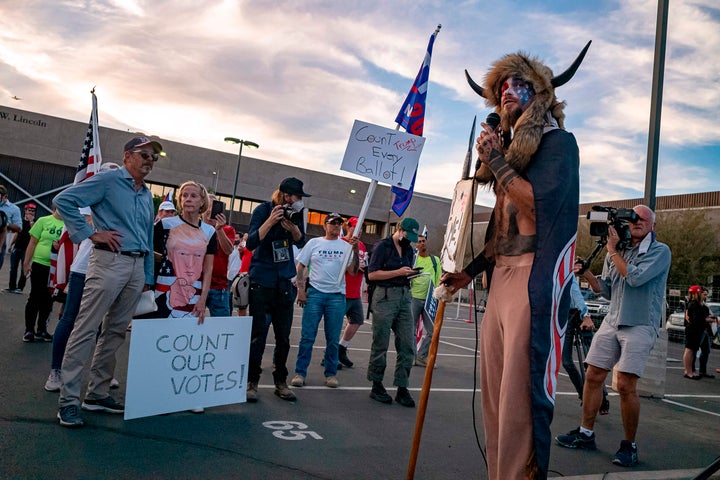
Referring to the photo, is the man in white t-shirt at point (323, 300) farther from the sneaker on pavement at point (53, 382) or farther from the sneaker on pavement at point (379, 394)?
the sneaker on pavement at point (53, 382)

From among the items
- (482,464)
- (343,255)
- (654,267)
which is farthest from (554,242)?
(343,255)

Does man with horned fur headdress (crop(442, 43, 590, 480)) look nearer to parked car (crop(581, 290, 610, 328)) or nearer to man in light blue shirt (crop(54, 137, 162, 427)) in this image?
man in light blue shirt (crop(54, 137, 162, 427))

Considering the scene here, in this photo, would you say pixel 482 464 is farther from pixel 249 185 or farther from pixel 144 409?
pixel 249 185

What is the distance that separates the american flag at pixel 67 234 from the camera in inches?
233

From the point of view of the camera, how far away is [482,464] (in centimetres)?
429

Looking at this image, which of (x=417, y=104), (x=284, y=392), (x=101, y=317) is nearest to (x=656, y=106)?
(x=417, y=104)

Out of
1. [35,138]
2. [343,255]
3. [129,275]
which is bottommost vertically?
[129,275]

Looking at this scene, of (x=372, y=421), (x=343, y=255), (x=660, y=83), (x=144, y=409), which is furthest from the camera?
(x=660, y=83)

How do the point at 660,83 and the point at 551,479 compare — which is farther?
the point at 660,83

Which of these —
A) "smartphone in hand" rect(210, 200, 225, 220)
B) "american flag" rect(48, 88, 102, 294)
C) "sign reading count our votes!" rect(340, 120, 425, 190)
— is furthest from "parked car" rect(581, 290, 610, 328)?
"american flag" rect(48, 88, 102, 294)

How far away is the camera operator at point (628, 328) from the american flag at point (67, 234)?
16.6 ft

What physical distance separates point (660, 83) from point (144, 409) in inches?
336

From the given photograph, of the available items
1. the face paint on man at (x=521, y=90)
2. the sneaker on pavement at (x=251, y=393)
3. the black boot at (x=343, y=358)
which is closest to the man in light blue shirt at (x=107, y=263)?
the sneaker on pavement at (x=251, y=393)

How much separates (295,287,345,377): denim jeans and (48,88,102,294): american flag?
2.59m
